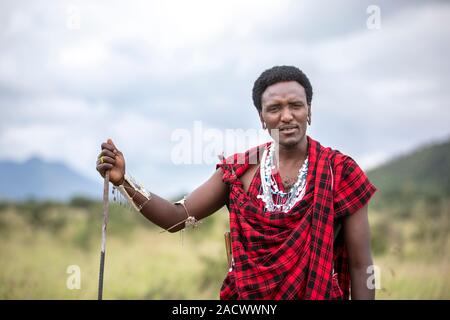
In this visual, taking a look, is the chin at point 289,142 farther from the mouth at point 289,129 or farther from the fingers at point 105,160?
the fingers at point 105,160

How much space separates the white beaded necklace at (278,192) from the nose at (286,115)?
1.16 feet

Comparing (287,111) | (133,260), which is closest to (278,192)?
(287,111)

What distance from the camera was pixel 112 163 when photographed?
366 cm

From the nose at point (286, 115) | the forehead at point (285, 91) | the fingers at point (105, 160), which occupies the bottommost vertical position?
the fingers at point (105, 160)

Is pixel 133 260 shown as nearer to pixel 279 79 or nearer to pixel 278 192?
pixel 278 192

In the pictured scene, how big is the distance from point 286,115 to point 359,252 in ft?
3.10

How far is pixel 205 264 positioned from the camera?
1005 centimetres

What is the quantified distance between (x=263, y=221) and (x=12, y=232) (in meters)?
15.4

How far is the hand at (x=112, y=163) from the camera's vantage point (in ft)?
11.9

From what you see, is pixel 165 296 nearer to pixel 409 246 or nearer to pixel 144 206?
pixel 144 206

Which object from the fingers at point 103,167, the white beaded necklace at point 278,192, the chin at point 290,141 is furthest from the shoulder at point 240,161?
the fingers at point 103,167

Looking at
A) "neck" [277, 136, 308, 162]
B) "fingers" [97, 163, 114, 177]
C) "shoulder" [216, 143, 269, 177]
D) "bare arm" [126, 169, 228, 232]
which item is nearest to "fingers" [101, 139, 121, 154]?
"fingers" [97, 163, 114, 177]

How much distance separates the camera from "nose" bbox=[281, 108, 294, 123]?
3564 millimetres

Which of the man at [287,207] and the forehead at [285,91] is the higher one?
the forehead at [285,91]
